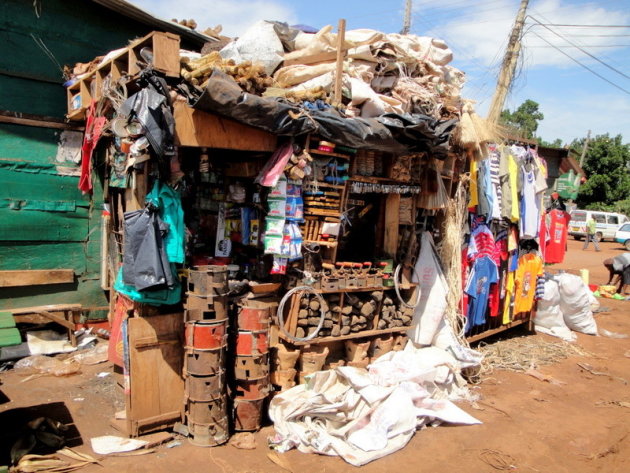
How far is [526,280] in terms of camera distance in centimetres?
862

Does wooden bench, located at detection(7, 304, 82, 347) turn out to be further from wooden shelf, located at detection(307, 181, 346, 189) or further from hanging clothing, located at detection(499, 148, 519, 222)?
hanging clothing, located at detection(499, 148, 519, 222)

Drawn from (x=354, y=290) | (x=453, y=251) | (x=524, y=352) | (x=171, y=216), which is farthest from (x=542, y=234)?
(x=171, y=216)

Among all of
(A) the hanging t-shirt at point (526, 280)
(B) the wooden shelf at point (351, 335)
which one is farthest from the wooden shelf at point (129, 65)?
(A) the hanging t-shirt at point (526, 280)

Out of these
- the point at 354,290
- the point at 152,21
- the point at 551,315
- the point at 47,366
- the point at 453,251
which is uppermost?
the point at 152,21

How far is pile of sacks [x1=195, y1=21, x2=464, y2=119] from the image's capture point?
19.3 ft

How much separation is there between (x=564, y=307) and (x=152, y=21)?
30.9 ft

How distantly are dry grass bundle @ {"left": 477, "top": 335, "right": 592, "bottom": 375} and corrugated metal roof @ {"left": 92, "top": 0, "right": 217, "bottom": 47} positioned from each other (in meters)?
6.87

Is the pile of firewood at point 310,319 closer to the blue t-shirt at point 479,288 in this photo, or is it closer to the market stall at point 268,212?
the market stall at point 268,212

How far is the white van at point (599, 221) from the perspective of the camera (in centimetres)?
2858

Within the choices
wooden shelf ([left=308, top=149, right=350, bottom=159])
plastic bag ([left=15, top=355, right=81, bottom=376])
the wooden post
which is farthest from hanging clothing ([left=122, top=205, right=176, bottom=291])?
the wooden post

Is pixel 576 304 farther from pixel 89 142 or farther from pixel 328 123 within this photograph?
pixel 89 142

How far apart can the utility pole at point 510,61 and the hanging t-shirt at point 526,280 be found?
7096mm

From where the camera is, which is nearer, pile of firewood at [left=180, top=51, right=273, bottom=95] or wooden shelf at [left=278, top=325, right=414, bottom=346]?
pile of firewood at [left=180, top=51, right=273, bottom=95]

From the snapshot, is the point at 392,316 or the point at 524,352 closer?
the point at 392,316
